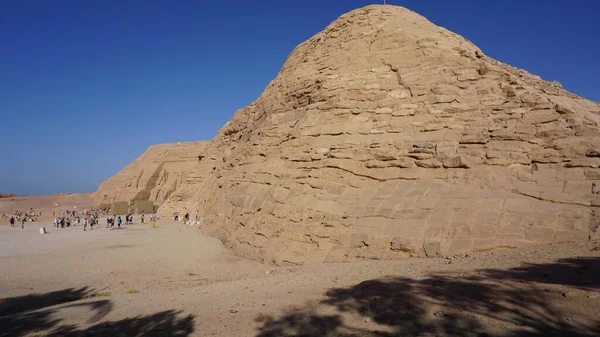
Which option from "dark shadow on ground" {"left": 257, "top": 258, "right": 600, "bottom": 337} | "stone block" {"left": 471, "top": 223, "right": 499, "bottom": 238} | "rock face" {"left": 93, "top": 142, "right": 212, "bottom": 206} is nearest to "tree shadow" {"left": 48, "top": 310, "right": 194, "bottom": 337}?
"dark shadow on ground" {"left": 257, "top": 258, "right": 600, "bottom": 337}

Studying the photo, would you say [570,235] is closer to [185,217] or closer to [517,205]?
[517,205]

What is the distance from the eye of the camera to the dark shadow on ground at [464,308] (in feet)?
13.2

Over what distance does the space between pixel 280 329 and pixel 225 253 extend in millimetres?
8339

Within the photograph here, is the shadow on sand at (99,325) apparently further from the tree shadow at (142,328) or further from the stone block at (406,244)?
the stone block at (406,244)

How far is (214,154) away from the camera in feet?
87.7

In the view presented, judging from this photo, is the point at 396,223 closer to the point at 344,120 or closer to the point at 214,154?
the point at 344,120

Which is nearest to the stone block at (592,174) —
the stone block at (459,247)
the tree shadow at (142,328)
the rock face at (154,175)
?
the stone block at (459,247)

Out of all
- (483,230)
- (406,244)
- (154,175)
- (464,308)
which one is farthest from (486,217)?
(154,175)

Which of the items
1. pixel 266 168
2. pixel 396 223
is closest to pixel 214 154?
pixel 266 168

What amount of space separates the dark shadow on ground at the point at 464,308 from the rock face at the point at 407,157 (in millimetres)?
2508

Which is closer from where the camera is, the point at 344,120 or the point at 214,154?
the point at 344,120

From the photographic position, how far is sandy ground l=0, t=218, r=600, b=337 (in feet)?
13.9

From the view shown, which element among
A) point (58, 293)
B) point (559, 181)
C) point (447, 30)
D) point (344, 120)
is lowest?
point (58, 293)

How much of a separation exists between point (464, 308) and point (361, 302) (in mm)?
1332
